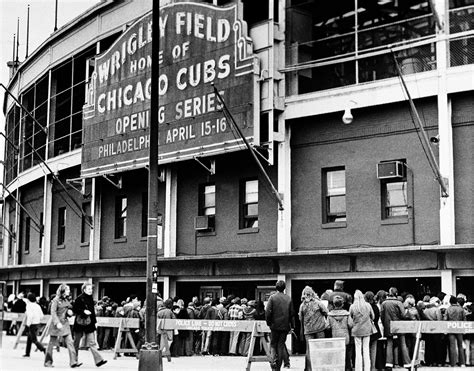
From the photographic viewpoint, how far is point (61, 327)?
20109 mm

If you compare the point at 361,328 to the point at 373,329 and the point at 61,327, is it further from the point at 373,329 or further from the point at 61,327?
the point at 61,327

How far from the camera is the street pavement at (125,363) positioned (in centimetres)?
2017

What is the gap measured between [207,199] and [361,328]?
43.9 feet

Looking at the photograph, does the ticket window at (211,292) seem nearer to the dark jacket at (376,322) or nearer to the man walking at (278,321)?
the man walking at (278,321)

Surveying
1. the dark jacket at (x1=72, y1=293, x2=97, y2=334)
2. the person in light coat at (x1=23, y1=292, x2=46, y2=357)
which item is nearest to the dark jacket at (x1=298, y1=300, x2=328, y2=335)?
the dark jacket at (x1=72, y1=293, x2=97, y2=334)

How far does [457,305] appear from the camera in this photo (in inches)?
794

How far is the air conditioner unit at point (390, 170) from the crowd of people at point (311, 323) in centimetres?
363

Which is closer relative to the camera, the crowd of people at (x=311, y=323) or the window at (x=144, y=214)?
the crowd of people at (x=311, y=323)

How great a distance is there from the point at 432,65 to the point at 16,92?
32265mm

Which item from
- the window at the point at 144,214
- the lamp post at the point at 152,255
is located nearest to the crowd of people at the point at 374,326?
the lamp post at the point at 152,255

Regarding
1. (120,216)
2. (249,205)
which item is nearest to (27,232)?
(120,216)

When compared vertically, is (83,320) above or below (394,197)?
below

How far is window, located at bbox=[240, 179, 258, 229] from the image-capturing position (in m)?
28.2

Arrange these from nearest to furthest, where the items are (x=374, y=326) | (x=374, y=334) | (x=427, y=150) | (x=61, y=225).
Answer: (x=374, y=326), (x=374, y=334), (x=427, y=150), (x=61, y=225)
